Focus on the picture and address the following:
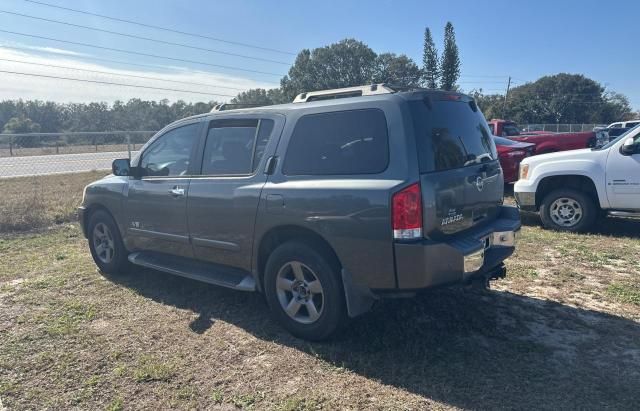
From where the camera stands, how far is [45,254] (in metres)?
6.70

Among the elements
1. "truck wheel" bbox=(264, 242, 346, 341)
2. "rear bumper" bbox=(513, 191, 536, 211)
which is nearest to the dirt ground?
"truck wheel" bbox=(264, 242, 346, 341)

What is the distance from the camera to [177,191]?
454 centimetres

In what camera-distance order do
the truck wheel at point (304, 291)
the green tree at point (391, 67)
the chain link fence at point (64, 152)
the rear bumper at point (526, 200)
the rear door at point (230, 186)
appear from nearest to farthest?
1. the truck wheel at point (304, 291)
2. the rear door at point (230, 186)
3. the rear bumper at point (526, 200)
4. the chain link fence at point (64, 152)
5. the green tree at point (391, 67)

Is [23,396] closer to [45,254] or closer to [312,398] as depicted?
[312,398]

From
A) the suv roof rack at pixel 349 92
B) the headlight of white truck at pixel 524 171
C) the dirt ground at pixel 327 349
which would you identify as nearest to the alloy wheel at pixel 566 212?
the headlight of white truck at pixel 524 171

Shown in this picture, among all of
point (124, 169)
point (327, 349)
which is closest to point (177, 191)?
point (124, 169)

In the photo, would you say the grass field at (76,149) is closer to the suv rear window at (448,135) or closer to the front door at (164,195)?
the front door at (164,195)

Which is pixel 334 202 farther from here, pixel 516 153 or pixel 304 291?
pixel 516 153

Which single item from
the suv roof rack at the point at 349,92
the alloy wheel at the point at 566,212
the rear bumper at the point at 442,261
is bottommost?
the alloy wheel at the point at 566,212

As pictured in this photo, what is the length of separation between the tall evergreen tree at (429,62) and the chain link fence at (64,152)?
147 feet

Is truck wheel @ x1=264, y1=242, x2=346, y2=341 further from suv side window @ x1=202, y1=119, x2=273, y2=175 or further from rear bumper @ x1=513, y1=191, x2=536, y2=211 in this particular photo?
rear bumper @ x1=513, y1=191, x2=536, y2=211

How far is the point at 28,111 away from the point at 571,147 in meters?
49.3

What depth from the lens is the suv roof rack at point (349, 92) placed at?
11.9 ft

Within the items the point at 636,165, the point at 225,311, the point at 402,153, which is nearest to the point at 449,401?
the point at 402,153
